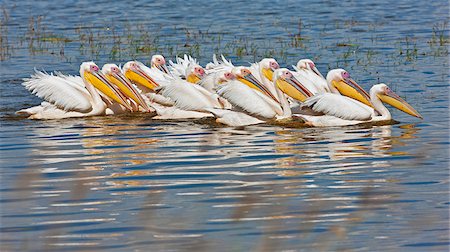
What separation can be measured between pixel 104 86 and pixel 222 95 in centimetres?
139

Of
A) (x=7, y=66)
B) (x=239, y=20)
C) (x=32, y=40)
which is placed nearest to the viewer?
(x=7, y=66)

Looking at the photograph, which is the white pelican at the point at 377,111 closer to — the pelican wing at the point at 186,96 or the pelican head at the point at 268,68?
the pelican wing at the point at 186,96

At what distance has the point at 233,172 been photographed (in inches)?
298

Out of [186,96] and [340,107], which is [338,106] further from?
[186,96]

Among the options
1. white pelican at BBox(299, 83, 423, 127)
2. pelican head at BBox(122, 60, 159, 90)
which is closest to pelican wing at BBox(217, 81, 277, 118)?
white pelican at BBox(299, 83, 423, 127)

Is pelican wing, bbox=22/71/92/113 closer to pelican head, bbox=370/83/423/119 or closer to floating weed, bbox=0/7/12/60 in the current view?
pelican head, bbox=370/83/423/119

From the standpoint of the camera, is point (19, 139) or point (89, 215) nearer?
point (89, 215)

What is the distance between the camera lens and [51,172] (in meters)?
7.65

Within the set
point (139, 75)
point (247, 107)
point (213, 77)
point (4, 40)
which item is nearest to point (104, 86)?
point (139, 75)

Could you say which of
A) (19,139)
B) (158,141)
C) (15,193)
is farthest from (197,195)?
(19,139)

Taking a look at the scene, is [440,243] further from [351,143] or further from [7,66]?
[7,66]

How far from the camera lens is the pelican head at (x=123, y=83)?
435 inches

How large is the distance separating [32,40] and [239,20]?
13.8 ft

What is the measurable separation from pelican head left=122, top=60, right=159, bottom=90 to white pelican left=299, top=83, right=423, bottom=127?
2086 mm
